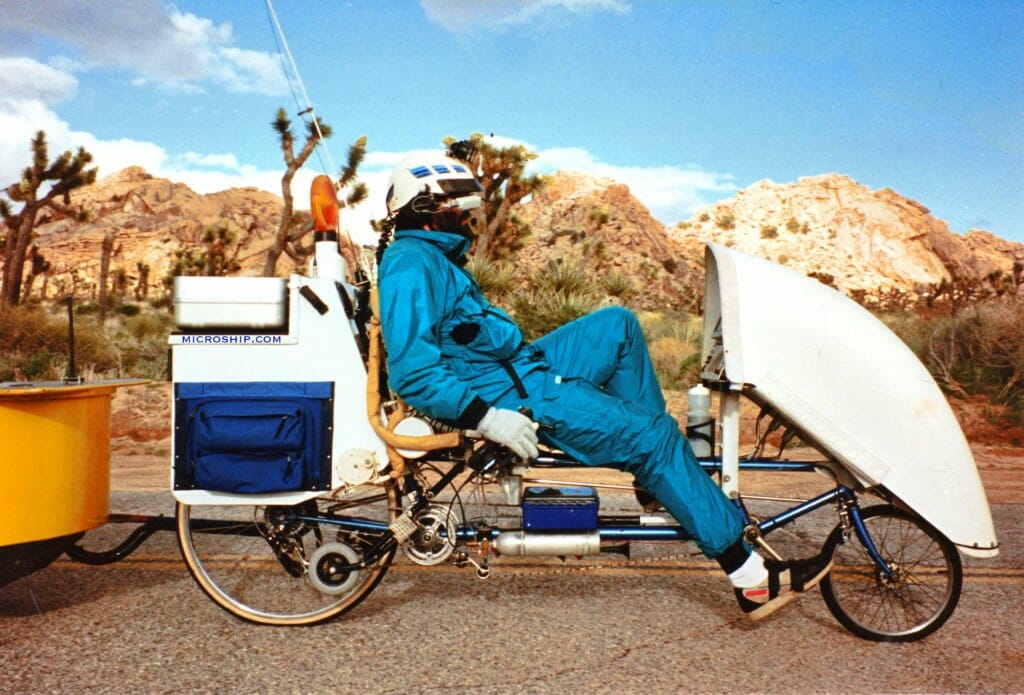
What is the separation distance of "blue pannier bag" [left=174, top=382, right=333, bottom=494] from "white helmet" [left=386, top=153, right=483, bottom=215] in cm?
86

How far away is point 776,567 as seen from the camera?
3.65 m

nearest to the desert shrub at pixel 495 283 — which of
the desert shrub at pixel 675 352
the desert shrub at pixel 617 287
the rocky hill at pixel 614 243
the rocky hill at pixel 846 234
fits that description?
the desert shrub at pixel 675 352

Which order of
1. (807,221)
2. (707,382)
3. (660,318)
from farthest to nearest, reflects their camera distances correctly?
(807,221)
(660,318)
(707,382)

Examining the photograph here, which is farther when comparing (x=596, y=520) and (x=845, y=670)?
(x=596, y=520)

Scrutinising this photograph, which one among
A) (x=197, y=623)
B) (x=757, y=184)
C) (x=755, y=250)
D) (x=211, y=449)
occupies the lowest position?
(x=197, y=623)

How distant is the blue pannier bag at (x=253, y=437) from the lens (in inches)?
145

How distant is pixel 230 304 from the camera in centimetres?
370

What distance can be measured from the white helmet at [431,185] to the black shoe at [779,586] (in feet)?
6.47

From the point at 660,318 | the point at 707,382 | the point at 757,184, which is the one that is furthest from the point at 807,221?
the point at 707,382

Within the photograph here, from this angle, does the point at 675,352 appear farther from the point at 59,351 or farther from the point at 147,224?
the point at 147,224

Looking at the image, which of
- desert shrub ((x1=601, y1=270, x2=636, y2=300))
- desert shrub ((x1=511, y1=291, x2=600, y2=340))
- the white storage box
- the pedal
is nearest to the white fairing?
the pedal

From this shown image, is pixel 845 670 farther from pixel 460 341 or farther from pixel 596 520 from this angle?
pixel 460 341

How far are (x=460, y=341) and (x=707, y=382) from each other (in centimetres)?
127

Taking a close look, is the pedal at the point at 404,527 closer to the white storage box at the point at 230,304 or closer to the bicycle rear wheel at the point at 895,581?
the white storage box at the point at 230,304
